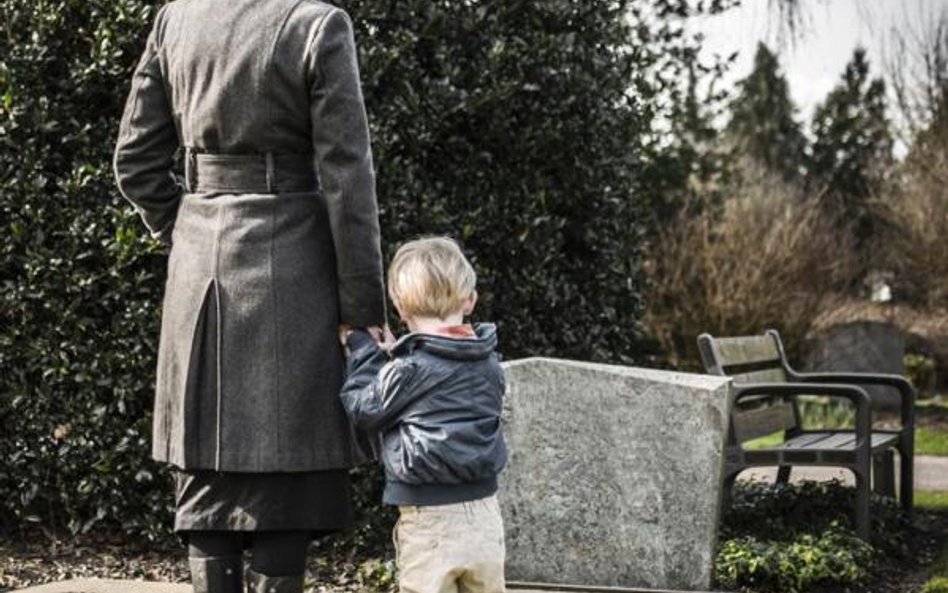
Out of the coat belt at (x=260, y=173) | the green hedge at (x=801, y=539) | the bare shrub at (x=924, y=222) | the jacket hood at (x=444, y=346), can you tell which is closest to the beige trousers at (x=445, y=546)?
the jacket hood at (x=444, y=346)

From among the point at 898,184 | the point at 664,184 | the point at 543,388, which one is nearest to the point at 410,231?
the point at 543,388

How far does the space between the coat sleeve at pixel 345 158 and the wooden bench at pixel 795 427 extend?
261cm

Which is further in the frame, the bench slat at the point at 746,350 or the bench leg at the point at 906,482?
the bench leg at the point at 906,482

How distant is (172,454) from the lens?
139 inches

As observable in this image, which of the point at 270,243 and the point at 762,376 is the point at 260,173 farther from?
the point at 762,376

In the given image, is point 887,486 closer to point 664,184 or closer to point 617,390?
point 617,390

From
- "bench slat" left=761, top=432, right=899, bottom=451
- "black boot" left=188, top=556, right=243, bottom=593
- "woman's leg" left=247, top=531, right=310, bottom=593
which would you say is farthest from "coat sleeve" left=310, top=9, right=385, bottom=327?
"bench slat" left=761, top=432, right=899, bottom=451

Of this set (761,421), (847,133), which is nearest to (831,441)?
(761,421)

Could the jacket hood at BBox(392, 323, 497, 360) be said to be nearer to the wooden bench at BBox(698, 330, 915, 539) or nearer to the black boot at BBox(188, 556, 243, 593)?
the black boot at BBox(188, 556, 243, 593)

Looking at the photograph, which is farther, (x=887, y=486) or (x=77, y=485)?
(x=887, y=486)

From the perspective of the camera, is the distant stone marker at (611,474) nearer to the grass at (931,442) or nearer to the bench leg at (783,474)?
the bench leg at (783,474)

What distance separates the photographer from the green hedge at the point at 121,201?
5430mm

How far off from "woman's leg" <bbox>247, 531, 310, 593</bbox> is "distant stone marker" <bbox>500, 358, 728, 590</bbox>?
5.89ft

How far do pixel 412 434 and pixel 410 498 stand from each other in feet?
0.53
